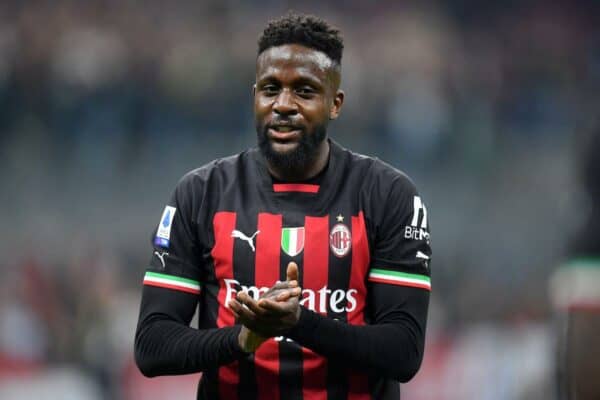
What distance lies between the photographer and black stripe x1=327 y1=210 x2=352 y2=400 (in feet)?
8.54

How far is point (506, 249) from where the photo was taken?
5656 mm

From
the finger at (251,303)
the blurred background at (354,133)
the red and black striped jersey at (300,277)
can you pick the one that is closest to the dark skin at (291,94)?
the red and black striped jersey at (300,277)

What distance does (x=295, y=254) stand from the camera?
2648 millimetres

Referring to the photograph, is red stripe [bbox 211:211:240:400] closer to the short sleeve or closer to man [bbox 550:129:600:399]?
the short sleeve

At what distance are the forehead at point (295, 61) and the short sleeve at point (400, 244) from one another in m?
0.38

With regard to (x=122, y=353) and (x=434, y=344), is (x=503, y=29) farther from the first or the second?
(x=122, y=353)

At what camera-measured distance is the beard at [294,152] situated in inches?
106

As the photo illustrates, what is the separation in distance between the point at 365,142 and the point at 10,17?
2173 millimetres

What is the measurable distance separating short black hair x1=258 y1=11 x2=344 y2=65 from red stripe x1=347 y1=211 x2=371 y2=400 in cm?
47

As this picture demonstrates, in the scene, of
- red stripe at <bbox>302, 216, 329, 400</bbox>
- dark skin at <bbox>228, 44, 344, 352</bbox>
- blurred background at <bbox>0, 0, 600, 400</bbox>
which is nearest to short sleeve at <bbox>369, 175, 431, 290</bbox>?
red stripe at <bbox>302, 216, 329, 400</bbox>

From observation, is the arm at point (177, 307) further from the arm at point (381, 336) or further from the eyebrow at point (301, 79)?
the eyebrow at point (301, 79)

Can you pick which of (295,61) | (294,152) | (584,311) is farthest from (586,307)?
(295,61)

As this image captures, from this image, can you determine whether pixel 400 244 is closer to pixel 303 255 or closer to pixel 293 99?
pixel 303 255

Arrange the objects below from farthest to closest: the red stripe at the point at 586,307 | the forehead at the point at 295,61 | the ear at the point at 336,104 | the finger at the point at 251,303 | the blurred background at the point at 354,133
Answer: the blurred background at the point at 354,133
the ear at the point at 336,104
the forehead at the point at 295,61
the red stripe at the point at 586,307
the finger at the point at 251,303
